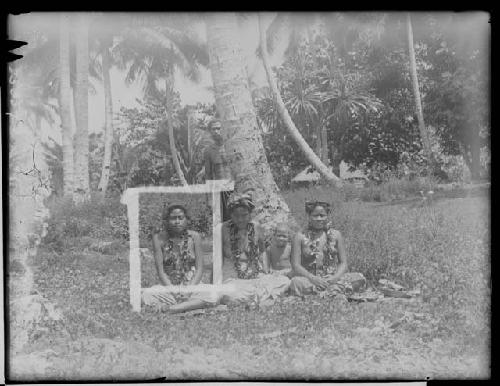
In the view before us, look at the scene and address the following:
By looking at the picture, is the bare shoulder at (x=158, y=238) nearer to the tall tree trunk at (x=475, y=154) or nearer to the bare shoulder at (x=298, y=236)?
the bare shoulder at (x=298, y=236)

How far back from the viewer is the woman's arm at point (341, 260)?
595cm

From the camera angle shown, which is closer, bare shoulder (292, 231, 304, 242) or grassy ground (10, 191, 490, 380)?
grassy ground (10, 191, 490, 380)

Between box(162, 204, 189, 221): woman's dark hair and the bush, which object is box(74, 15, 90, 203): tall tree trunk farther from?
box(162, 204, 189, 221): woman's dark hair

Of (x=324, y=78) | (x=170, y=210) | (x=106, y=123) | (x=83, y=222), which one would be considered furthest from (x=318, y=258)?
(x=106, y=123)

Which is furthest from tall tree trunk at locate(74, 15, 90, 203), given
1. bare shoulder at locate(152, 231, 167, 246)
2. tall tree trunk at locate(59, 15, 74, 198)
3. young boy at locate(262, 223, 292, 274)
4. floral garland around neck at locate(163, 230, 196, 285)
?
young boy at locate(262, 223, 292, 274)

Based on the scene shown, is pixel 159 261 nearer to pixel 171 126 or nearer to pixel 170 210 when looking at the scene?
pixel 170 210

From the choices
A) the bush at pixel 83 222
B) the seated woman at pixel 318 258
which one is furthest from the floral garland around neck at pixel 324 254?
the bush at pixel 83 222

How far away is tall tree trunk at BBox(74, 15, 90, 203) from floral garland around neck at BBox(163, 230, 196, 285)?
89cm

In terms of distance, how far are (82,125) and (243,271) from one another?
6.33ft

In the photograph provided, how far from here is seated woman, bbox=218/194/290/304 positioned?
19.4 ft

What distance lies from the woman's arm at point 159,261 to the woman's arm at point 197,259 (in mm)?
228

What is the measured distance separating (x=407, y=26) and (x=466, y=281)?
235 centimetres

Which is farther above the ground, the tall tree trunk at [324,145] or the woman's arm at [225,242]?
the tall tree trunk at [324,145]

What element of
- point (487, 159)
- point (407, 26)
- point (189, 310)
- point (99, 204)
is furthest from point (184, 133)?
point (487, 159)
